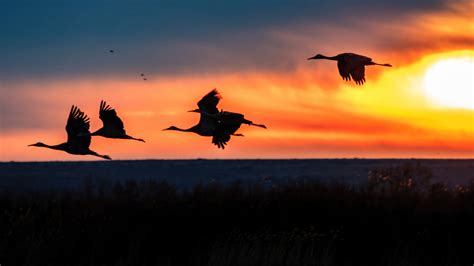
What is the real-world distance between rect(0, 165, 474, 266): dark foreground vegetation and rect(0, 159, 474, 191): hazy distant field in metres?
76.9

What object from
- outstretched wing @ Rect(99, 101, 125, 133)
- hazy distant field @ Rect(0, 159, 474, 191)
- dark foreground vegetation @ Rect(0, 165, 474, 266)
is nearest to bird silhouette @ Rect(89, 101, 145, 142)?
outstretched wing @ Rect(99, 101, 125, 133)

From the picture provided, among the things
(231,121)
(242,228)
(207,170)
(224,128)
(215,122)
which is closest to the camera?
(231,121)

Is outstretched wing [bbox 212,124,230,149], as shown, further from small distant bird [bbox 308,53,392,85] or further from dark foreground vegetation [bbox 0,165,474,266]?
dark foreground vegetation [bbox 0,165,474,266]

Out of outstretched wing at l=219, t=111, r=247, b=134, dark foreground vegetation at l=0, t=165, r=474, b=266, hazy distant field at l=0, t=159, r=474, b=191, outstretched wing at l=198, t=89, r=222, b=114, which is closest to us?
outstretched wing at l=219, t=111, r=247, b=134

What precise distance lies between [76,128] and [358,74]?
190 inches

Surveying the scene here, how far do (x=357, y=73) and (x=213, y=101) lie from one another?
2291mm

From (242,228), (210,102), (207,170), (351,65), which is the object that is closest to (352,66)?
(351,65)

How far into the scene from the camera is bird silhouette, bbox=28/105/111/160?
18.5 m

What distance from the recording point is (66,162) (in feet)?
513

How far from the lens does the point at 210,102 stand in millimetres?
18312

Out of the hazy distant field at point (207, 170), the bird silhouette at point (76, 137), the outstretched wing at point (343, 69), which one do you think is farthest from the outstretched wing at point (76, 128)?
the hazy distant field at point (207, 170)

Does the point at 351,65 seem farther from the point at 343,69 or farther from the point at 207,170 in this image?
the point at 207,170

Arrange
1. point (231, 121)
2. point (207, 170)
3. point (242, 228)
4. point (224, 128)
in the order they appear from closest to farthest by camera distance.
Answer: point (231, 121)
point (224, 128)
point (242, 228)
point (207, 170)

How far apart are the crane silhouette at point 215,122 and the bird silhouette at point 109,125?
3.22 ft
